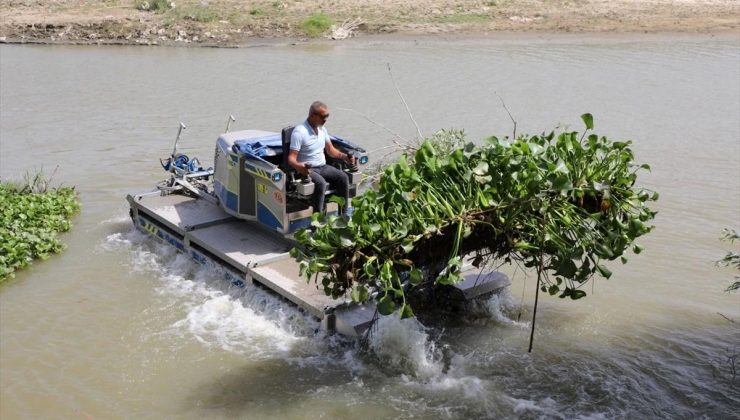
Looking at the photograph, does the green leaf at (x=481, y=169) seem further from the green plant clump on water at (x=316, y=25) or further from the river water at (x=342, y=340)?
the green plant clump on water at (x=316, y=25)

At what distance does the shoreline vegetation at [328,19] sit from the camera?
2909 cm

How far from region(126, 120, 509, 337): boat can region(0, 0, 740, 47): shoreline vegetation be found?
62.5 ft

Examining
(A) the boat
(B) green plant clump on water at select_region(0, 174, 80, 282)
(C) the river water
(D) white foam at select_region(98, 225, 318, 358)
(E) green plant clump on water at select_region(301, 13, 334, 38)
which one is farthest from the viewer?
(E) green plant clump on water at select_region(301, 13, 334, 38)

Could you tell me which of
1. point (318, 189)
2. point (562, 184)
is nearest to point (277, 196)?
point (318, 189)

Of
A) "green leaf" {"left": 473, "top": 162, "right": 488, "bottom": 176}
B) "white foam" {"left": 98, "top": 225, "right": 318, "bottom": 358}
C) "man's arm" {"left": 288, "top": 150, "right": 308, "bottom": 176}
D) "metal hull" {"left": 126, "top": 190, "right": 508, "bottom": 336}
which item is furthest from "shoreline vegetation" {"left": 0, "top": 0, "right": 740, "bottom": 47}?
"green leaf" {"left": 473, "top": 162, "right": 488, "bottom": 176}

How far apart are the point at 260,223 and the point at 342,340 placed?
82.8 inches

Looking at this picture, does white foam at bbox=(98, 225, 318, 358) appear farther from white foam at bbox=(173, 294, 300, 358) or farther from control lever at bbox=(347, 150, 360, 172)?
control lever at bbox=(347, 150, 360, 172)

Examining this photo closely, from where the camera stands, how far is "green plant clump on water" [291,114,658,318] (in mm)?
6062

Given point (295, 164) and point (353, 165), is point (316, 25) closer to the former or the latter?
point (353, 165)

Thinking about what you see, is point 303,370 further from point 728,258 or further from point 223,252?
point 728,258

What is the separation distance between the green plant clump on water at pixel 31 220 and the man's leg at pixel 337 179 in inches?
152

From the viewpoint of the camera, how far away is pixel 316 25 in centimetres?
2923

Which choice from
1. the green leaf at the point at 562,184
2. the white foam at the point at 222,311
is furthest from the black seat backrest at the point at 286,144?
the green leaf at the point at 562,184

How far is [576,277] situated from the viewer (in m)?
6.48
